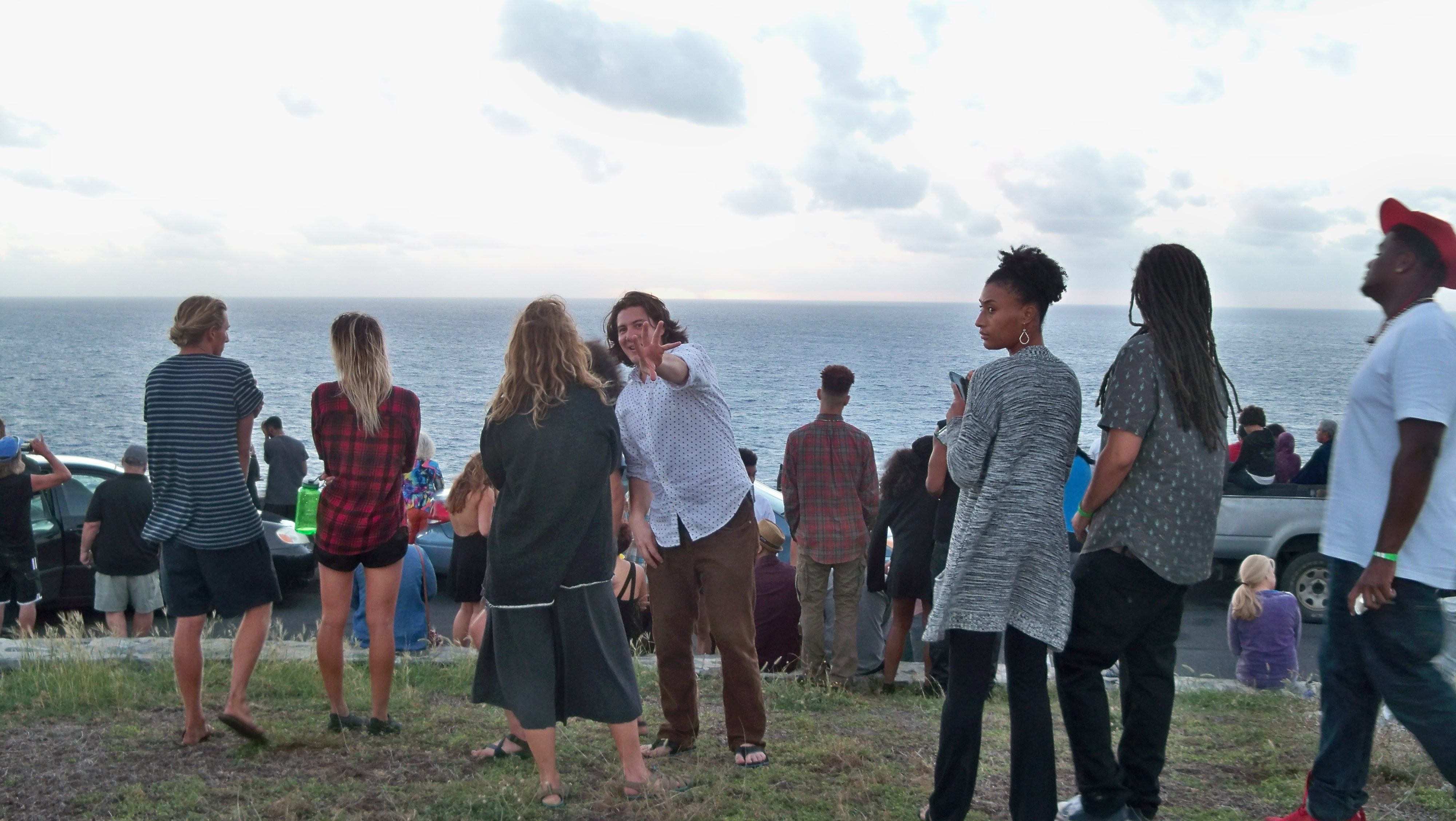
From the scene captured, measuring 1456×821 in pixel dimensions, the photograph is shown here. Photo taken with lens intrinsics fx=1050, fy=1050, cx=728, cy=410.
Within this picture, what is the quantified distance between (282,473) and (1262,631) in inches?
429

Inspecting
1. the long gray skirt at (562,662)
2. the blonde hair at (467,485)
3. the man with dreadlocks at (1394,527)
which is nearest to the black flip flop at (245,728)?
the long gray skirt at (562,662)

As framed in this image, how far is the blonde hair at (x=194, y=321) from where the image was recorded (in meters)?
4.36

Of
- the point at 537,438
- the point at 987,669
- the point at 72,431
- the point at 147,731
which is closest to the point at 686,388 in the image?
the point at 537,438

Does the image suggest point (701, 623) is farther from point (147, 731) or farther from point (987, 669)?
point (987, 669)

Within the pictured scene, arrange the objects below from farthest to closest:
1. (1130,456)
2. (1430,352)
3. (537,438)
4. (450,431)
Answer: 1. (450,431)
2. (537,438)
3. (1130,456)
4. (1430,352)

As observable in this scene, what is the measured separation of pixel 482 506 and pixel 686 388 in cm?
172

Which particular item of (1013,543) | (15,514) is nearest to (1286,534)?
(1013,543)

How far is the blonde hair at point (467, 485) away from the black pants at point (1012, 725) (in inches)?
146

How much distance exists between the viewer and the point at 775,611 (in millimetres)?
6734

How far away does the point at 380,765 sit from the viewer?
4215 mm

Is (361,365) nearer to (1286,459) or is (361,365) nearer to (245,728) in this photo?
(245,728)

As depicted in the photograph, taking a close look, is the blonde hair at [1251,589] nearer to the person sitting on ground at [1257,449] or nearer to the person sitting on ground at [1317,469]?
the person sitting on ground at [1317,469]

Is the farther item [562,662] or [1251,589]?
[1251,589]

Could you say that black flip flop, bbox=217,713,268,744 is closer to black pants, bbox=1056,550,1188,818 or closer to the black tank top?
black pants, bbox=1056,550,1188,818
